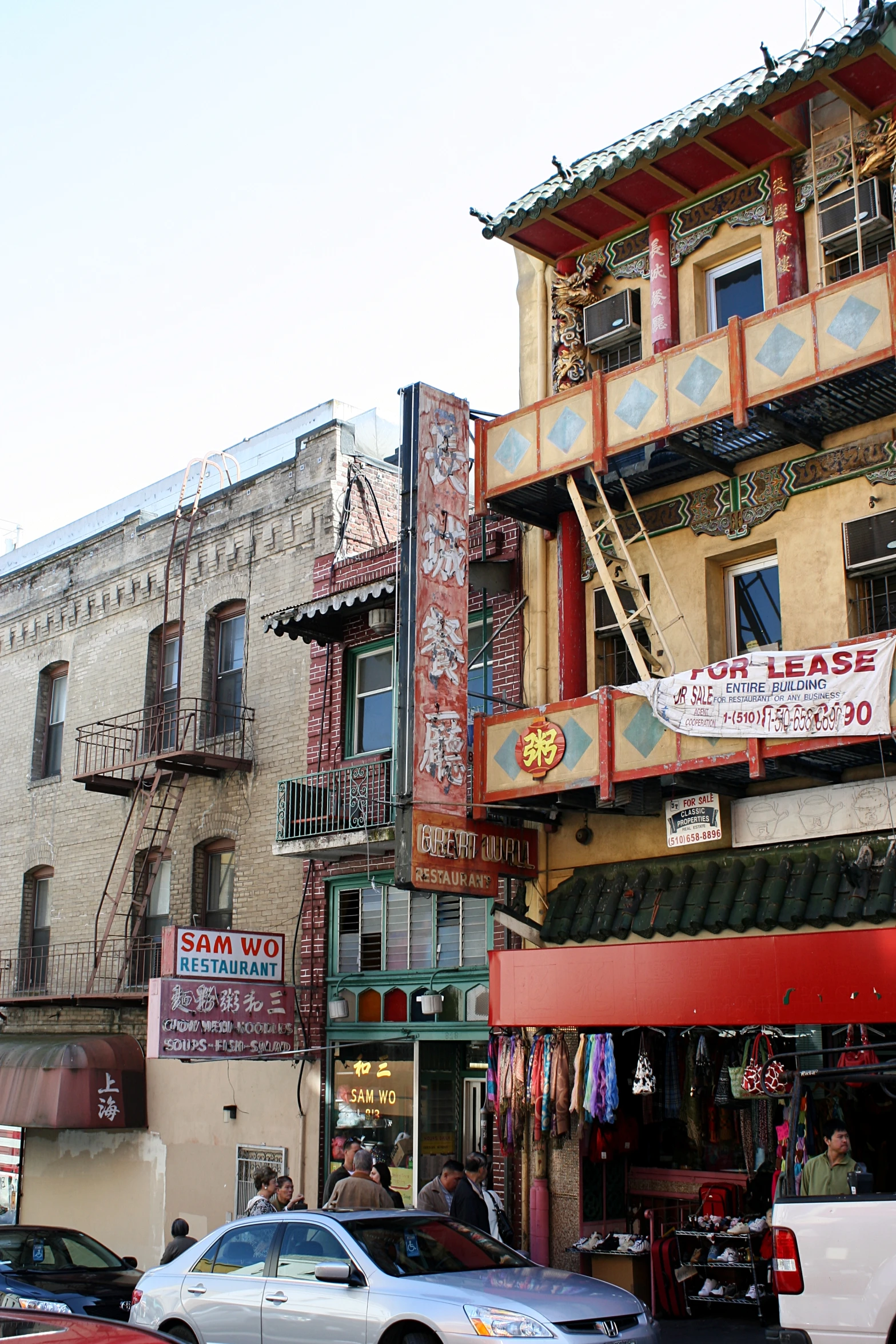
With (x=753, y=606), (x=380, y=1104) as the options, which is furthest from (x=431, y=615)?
(x=380, y=1104)

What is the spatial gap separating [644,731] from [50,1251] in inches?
320

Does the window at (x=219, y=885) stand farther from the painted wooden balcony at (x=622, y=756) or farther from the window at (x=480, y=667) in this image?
the painted wooden balcony at (x=622, y=756)

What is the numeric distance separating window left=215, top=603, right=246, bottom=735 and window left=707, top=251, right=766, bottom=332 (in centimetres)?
933

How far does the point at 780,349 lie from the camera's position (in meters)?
13.7

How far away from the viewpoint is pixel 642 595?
14773 mm

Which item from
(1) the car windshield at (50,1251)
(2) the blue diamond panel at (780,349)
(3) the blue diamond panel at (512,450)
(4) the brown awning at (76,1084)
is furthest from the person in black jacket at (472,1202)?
(4) the brown awning at (76,1084)

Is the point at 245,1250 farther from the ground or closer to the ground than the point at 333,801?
closer to the ground

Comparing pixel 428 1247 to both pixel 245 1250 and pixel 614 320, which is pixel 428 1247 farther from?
pixel 614 320

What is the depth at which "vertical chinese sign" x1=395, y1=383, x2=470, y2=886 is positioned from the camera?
14.5 meters

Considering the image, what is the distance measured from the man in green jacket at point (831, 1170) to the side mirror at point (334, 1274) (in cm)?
331

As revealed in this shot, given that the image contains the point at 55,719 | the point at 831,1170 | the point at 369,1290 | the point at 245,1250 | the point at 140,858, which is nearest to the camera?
the point at 369,1290

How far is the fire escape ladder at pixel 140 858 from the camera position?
21531 mm

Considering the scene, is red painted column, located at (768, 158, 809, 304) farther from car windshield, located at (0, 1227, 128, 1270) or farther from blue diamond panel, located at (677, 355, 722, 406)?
car windshield, located at (0, 1227, 128, 1270)

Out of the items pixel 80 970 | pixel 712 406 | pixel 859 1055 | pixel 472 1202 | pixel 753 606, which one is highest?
pixel 712 406
